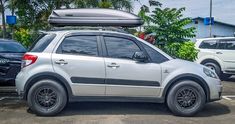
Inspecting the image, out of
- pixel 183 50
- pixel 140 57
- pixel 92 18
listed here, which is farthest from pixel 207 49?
pixel 140 57

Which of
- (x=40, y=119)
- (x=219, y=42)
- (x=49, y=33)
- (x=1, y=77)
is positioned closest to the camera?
(x=40, y=119)

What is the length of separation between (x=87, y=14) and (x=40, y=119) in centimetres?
241

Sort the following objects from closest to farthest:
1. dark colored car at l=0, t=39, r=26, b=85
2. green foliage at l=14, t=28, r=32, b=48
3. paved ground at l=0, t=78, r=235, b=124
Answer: paved ground at l=0, t=78, r=235, b=124, dark colored car at l=0, t=39, r=26, b=85, green foliage at l=14, t=28, r=32, b=48

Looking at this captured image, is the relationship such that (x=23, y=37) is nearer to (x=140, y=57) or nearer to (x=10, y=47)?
(x=10, y=47)

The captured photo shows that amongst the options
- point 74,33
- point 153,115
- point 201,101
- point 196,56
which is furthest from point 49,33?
point 196,56

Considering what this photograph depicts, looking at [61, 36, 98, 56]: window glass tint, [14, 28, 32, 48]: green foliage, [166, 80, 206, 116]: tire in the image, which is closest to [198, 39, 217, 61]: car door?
[166, 80, 206, 116]: tire

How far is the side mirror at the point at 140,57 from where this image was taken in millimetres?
8266

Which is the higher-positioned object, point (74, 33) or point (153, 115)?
point (74, 33)

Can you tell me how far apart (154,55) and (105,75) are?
108 cm

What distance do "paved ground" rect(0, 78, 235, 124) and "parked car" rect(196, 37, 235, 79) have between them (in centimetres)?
556

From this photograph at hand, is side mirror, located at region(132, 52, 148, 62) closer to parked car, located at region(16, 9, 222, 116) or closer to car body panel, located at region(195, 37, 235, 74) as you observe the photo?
parked car, located at region(16, 9, 222, 116)

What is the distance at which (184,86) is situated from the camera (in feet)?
27.4

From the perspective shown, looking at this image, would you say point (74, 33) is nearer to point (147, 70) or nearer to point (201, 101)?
point (147, 70)

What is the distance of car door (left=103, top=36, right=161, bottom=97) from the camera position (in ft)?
27.1
